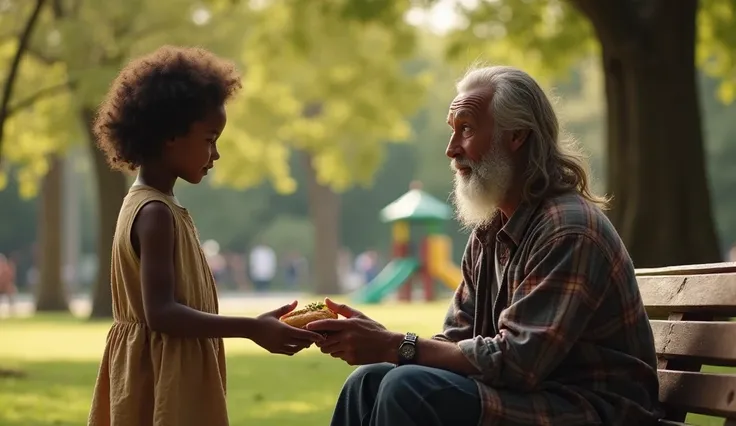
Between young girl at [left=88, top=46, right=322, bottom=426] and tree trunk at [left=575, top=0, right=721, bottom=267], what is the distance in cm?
917

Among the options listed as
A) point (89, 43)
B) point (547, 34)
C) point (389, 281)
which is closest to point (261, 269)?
point (389, 281)

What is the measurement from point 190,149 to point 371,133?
95.9 feet

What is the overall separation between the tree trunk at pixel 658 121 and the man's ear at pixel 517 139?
904 cm

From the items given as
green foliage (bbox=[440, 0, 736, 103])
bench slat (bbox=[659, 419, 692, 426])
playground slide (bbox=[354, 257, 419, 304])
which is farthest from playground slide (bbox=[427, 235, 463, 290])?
bench slat (bbox=[659, 419, 692, 426])

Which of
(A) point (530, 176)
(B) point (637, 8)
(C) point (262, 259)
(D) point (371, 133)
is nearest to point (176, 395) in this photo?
(A) point (530, 176)

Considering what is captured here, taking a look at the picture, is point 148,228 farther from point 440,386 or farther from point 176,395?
point 440,386

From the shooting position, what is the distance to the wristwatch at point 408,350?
417cm

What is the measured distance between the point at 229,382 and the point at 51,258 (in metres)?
19.7

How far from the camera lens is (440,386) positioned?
12.9ft

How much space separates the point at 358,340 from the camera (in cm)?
422

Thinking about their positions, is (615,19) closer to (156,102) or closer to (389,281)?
(156,102)

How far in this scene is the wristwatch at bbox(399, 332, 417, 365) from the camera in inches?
164

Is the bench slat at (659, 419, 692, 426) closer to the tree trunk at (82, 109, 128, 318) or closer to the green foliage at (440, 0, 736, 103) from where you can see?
the green foliage at (440, 0, 736, 103)

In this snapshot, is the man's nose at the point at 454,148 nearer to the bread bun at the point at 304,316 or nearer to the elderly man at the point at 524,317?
the elderly man at the point at 524,317
